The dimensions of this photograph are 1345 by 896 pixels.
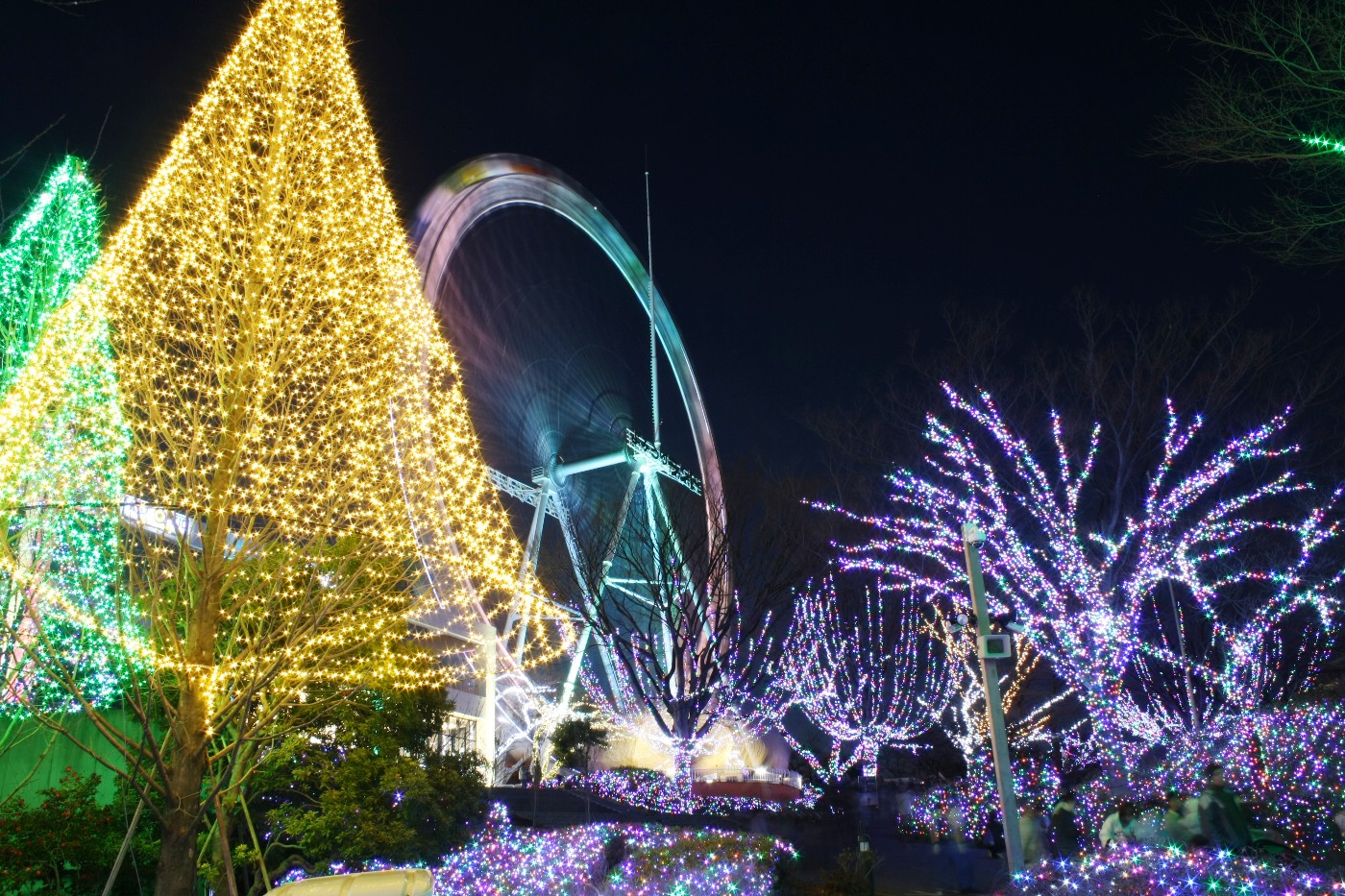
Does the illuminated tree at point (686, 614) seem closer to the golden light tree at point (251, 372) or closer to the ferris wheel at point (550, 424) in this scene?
the ferris wheel at point (550, 424)

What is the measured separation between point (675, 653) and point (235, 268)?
1460cm

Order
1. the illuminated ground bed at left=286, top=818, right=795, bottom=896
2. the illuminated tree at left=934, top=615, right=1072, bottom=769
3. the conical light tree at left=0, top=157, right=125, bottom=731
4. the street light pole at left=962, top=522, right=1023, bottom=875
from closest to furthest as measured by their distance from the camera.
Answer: the conical light tree at left=0, top=157, right=125, bottom=731, the street light pole at left=962, top=522, right=1023, bottom=875, the illuminated ground bed at left=286, top=818, right=795, bottom=896, the illuminated tree at left=934, top=615, right=1072, bottom=769

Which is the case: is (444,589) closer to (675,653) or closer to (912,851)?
(675,653)

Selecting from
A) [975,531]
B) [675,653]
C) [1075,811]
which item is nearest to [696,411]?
[675,653]

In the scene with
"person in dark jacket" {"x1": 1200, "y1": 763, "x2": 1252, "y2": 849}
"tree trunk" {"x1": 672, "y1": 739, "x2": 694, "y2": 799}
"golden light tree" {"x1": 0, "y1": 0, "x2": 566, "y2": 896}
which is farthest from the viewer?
"tree trunk" {"x1": 672, "y1": 739, "x2": 694, "y2": 799}

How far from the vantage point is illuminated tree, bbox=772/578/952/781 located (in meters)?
27.7

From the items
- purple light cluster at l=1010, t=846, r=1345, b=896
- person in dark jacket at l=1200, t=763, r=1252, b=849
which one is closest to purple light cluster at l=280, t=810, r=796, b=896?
purple light cluster at l=1010, t=846, r=1345, b=896

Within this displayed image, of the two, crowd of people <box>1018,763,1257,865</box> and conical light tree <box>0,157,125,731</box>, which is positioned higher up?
conical light tree <box>0,157,125,731</box>

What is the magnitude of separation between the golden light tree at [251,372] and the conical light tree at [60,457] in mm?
132

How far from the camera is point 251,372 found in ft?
23.6

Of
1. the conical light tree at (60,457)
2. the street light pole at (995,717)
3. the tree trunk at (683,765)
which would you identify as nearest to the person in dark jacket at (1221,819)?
the street light pole at (995,717)

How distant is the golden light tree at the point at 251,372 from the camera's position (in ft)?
22.2

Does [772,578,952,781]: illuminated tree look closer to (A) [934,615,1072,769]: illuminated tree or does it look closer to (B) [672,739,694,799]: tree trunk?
(A) [934,615,1072,769]: illuminated tree

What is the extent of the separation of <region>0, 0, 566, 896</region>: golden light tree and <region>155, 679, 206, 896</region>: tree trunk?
0.05ft
